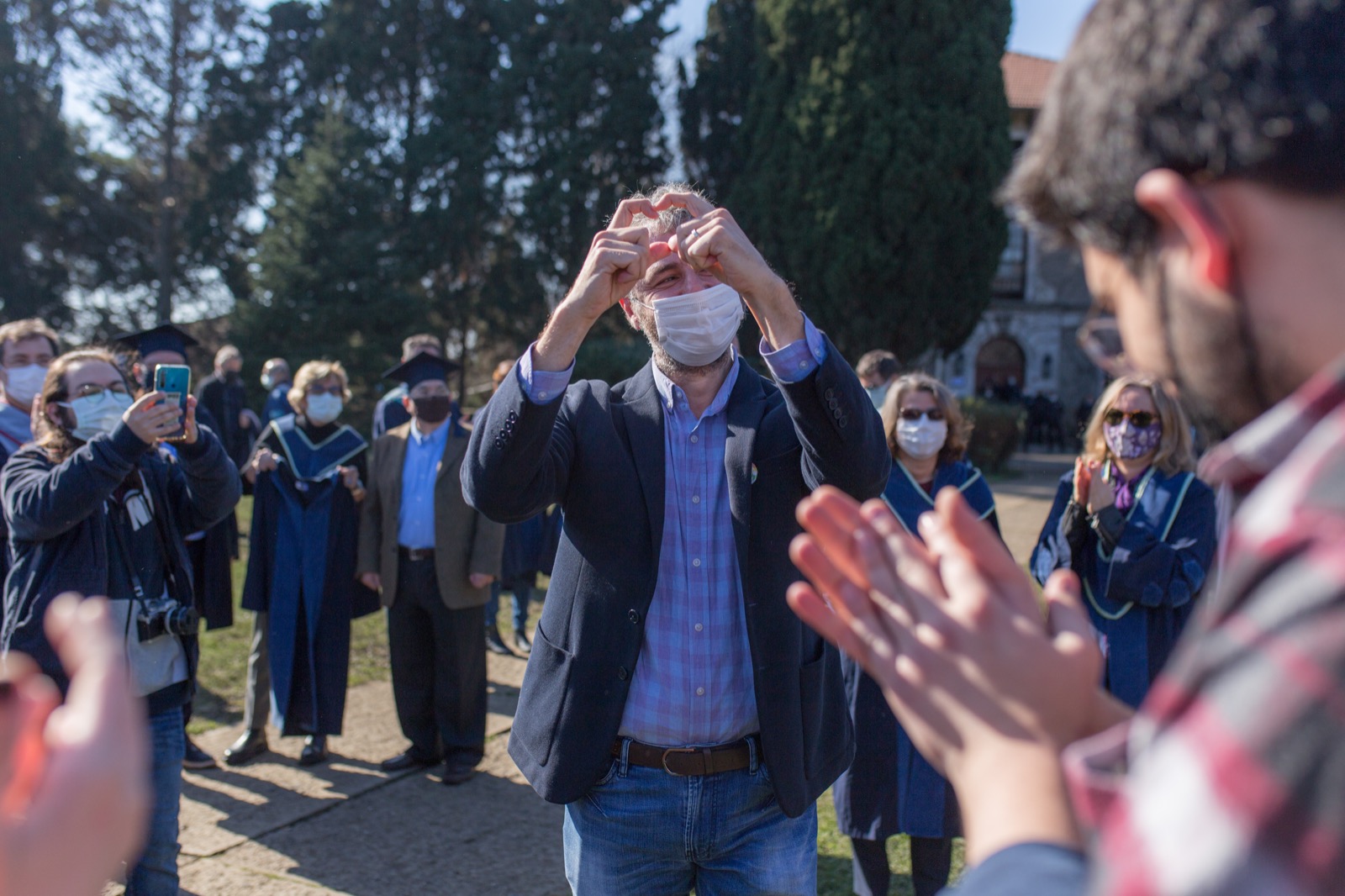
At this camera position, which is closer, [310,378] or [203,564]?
[203,564]

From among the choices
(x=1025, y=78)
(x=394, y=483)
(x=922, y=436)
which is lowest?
(x=394, y=483)

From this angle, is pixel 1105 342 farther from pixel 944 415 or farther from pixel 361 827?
pixel 361 827

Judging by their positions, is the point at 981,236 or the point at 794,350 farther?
the point at 981,236

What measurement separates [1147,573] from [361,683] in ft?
16.9

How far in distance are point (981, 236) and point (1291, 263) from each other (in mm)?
21101

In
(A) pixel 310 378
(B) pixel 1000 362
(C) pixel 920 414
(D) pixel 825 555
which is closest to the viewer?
(D) pixel 825 555

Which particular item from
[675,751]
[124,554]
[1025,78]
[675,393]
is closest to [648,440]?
[675,393]

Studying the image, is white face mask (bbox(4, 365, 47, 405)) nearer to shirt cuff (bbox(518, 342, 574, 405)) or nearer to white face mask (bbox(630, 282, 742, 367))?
shirt cuff (bbox(518, 342, 574, 405))

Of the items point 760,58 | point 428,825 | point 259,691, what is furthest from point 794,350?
point 760,58

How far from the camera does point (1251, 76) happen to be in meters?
0.89

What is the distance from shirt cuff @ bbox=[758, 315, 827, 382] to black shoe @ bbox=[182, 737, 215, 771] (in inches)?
177

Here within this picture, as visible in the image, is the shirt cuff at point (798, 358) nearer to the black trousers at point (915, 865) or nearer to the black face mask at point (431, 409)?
the black trousers at point (915, 865)

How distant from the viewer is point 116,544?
11.9 feet

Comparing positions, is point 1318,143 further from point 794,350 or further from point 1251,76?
point 794,350
